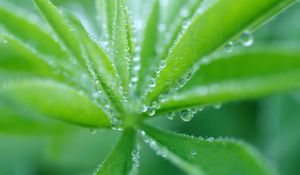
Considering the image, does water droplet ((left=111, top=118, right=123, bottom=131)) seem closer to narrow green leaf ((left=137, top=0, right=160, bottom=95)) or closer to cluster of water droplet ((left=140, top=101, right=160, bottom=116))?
cluster of water droplet ((left=140, top=101, right=160, bottom=116))

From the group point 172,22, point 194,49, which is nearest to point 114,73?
point 194,49

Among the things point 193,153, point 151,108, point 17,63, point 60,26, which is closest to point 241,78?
point 151,108

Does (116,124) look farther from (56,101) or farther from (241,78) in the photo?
(241,78)

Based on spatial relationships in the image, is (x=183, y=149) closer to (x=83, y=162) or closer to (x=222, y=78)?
(x=222, y=78)

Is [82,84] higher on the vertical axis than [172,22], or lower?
lower

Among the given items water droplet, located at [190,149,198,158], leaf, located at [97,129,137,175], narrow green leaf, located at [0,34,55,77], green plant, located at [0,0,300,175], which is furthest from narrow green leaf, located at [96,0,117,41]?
narrow green leaf, located at [0,34,55,77]

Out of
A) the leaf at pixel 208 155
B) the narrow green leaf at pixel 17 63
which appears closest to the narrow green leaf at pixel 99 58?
the leaf at pixel 208 155
